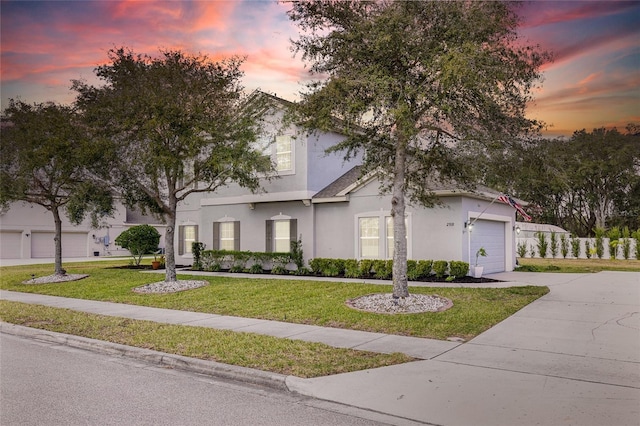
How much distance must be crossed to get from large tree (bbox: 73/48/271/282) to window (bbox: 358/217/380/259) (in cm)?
435

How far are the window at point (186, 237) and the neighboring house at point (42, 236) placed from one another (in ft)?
43.6

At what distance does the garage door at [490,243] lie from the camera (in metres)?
17.7

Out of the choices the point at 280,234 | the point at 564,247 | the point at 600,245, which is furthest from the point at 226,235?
the point at 600,245

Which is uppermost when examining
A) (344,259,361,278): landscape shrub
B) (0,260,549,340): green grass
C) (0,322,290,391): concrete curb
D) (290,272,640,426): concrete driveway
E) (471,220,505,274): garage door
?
A: (471,220,505,274): garage door

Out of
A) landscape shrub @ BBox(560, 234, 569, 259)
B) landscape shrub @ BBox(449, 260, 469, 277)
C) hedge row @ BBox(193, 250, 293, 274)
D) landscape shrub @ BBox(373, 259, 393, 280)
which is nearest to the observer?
landscape shrub @ BBox(449, 260, 469, 277)

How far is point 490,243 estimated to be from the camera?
1912cm

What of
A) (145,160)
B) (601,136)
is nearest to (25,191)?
(145,160)

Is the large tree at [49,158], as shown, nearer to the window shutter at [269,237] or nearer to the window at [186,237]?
the window at [186,237]

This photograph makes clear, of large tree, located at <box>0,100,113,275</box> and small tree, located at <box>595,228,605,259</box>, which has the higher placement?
large tree, located at <box>0,100,113,275</box>

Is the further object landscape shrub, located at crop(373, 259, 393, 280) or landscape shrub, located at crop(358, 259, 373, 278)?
landscape shrub, located at crop(358, 259, 373, 278)

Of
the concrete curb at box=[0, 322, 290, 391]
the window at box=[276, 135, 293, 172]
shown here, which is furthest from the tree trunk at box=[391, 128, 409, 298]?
the window at box=[276, 135, 293, 172]

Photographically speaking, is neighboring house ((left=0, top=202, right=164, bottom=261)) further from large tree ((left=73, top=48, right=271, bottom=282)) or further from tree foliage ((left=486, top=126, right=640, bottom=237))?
tree foliage ((left=486, top=126, right=640, bottom=237))

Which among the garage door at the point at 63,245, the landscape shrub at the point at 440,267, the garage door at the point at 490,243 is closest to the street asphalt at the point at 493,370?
the landscape shrub at the point at 440,267

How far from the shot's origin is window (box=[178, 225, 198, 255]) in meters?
24.0
